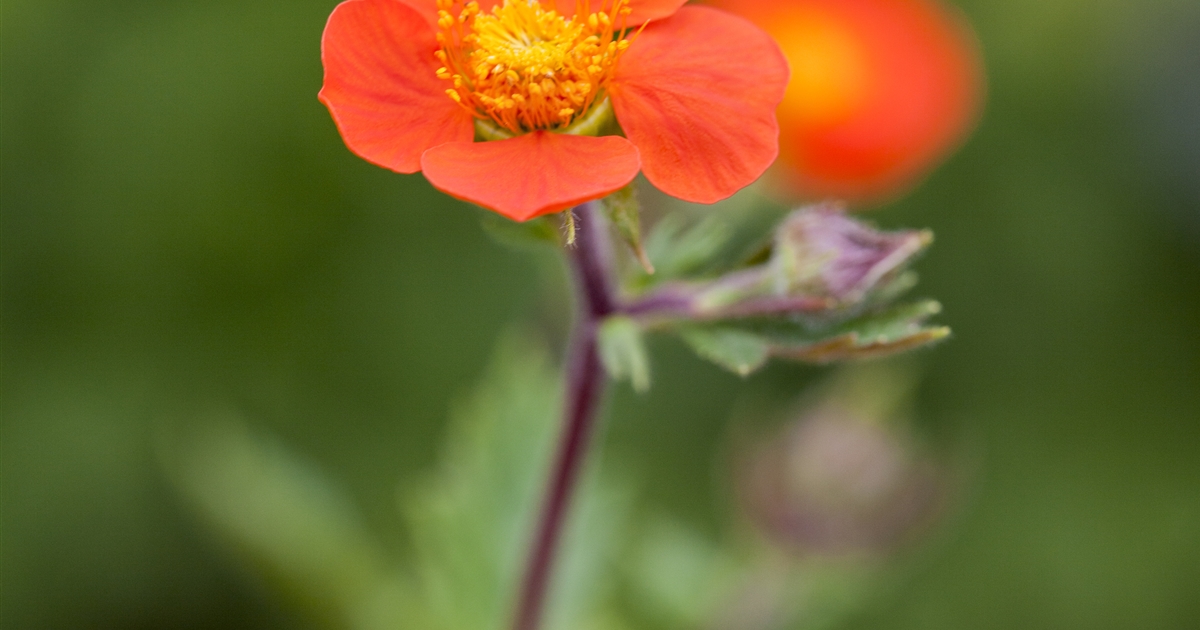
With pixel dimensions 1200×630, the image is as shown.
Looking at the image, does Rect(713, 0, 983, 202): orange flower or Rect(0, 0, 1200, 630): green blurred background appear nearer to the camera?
Rect(713, 0, 983, 202): orange flower

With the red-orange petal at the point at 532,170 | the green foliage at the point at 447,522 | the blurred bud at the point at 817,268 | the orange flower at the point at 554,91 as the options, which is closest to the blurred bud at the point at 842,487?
the green foliage at the point at 447,522

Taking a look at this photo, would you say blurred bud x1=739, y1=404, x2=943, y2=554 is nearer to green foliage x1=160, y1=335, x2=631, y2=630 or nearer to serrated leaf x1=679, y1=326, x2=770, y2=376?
green foliage x1=160, y1=335, x2=631, y2=630

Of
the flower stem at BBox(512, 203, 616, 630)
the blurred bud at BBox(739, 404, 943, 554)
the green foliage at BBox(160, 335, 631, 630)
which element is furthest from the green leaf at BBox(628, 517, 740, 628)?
the flower stem at BBox(512, 203, 616, 630)

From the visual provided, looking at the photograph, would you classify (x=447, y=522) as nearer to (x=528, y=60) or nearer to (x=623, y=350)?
(x=623, y=350)

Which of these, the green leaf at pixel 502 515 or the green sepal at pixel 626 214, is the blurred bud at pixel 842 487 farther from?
the green sepal at pixel 626 214

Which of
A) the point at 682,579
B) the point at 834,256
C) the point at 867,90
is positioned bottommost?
the point at 682,579

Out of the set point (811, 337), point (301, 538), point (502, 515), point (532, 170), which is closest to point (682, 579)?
point (502, 515)
